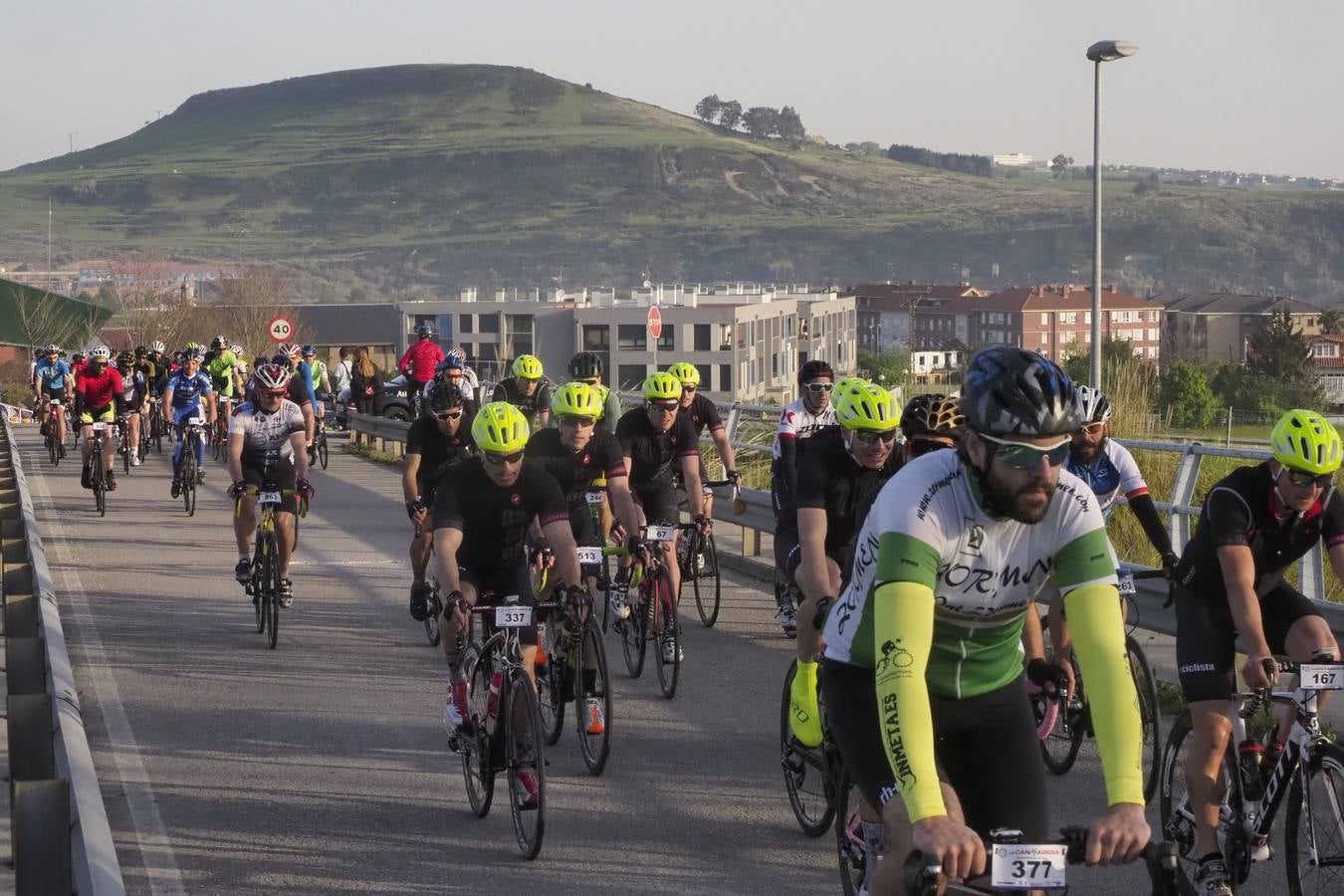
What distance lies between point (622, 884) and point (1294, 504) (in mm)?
2850

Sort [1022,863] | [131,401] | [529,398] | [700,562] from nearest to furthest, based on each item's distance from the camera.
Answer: [1022,863] < [700,562] < [529,398] < [131,401]

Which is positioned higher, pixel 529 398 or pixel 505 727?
pixel 529 398

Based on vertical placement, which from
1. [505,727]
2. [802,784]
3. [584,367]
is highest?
[584,367]

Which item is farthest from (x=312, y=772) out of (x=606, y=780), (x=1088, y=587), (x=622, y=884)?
(x=1088, y=587)

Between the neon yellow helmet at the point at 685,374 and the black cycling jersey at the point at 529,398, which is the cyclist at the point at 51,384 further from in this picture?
the neon yellow helmet at the point at 685,374

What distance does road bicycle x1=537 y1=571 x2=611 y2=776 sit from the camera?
8.84m

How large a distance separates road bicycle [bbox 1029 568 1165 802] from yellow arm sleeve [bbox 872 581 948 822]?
4.23 meters

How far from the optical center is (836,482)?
8.37 m

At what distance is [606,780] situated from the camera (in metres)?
8.87

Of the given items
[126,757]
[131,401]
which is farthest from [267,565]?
[131,401]

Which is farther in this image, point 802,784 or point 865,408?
point 865,408

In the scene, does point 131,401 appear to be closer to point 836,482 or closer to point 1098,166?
point 1098,166

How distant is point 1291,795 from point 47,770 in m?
4.73

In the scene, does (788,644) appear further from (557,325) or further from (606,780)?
(557,325)
